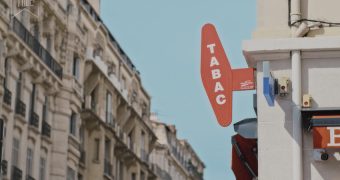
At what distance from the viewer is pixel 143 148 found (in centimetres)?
7194

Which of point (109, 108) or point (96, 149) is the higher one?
point (109, 108)

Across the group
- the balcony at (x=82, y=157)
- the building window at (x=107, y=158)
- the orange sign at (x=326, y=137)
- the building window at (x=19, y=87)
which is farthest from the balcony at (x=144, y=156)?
the orange sign at (x=326, y=137)

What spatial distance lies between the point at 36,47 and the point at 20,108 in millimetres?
3951

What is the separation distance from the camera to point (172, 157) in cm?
8675

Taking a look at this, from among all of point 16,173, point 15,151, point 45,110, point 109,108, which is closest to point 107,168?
point 109,108

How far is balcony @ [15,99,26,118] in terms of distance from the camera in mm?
45562

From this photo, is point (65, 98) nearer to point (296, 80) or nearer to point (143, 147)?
point (143, 147)

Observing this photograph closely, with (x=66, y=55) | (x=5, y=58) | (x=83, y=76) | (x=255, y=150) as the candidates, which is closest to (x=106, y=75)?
(x=83, y=76)

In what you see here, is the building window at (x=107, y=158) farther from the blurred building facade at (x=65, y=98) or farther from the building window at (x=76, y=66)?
the building window at (x=76, y=66)

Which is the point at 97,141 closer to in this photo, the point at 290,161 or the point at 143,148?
the point at 143,148

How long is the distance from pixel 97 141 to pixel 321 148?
1763 inches

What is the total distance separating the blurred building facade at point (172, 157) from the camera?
8056 centimetres

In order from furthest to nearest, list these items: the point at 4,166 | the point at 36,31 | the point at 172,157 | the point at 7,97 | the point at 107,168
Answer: the point at 172,157 < the point at 107,168 < the point at 36,31 < the point at 7,97 < the point at 4,166

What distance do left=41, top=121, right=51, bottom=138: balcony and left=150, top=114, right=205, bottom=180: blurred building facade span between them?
83.3 feet
